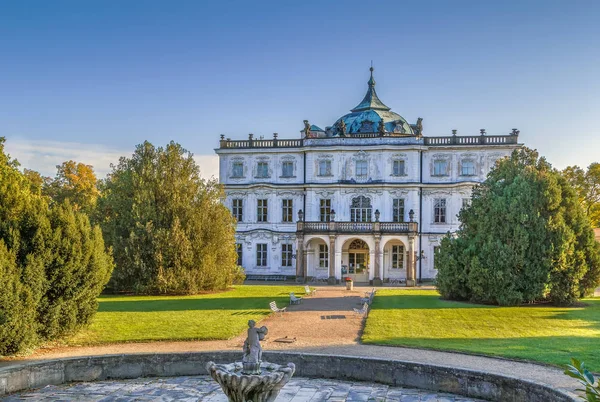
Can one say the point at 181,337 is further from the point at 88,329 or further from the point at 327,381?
the point at 327,381

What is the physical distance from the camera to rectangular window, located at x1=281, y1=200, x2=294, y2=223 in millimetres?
47781

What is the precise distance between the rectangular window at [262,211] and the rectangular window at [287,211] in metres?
1.34

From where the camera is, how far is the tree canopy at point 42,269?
15781 mm

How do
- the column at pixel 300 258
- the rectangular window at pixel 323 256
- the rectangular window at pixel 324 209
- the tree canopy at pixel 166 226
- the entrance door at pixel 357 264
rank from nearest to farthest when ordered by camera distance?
the tree canopy at pixel 166 226 → the column at pixel 300 258 → the entrance door at pixel 357 264 → the rectangular window at pixel 324 209 → the rectangular window at pixel 323 256

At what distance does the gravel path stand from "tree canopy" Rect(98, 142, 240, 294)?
9.31 meters

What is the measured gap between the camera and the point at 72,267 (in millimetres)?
18016

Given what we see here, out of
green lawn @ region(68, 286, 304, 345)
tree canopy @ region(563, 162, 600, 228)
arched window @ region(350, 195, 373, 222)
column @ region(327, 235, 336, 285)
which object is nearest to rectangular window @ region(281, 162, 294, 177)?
arched window @ region(350, 195, 373, 222)

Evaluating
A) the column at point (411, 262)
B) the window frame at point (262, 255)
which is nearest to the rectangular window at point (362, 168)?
the column at point (411, 262)

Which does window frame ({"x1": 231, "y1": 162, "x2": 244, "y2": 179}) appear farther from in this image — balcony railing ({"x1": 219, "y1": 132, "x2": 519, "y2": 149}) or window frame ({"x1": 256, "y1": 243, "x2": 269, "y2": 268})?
window frame ({"x1": 256, "y1": 243, "x2": 269, "y2": 268})

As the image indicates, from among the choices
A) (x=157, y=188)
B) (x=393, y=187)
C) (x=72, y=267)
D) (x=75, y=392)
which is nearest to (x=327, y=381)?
(x=75, y=392)

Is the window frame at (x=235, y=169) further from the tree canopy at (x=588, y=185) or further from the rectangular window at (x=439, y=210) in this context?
the tree canopy at (x=588, y=185)

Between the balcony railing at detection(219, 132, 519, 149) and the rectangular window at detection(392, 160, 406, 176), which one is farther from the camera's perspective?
the rectangular window at detection(392, 160, 406, 176)

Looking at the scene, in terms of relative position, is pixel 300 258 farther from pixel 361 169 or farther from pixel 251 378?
pixel 251 378

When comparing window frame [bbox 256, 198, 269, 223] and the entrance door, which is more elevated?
window frame [bbox 256, 198, 269, 223]
